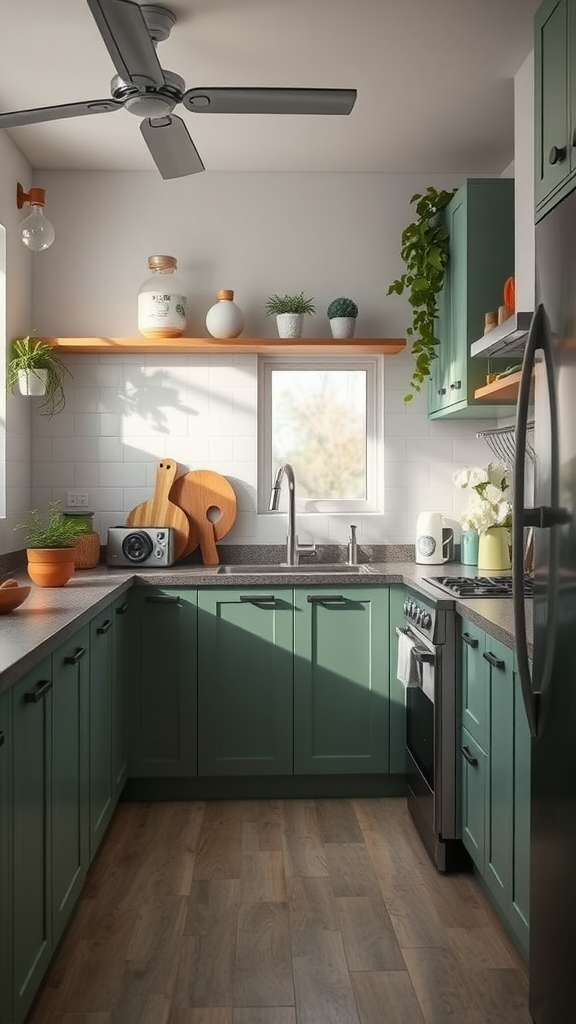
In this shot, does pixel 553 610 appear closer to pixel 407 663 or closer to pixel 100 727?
pixel 407 663

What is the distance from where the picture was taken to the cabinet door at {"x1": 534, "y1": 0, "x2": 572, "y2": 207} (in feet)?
6.74

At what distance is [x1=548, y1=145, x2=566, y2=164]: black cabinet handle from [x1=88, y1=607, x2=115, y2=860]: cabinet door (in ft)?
6.19

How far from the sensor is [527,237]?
10.9 ft

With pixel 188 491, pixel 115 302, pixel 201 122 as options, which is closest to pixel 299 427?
pixel 188 491

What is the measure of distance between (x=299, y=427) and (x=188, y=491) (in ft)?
1.99

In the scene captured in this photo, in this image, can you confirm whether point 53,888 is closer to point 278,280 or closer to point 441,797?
point 441,797

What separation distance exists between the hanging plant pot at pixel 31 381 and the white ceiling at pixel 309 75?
3.15 feet

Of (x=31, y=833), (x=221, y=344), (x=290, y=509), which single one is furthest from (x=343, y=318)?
(x=31, y=833)

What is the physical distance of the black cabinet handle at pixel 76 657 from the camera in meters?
2.60

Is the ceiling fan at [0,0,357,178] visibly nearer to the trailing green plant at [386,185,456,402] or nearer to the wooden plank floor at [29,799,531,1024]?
the trailing green plant at [386,185,456,402]

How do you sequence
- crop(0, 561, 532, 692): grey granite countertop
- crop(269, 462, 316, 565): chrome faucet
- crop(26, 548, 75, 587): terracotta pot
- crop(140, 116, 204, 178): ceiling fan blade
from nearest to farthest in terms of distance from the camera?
crop(0, 561, 532, 692): grey granite countertop < crop(140, 116, 204, 178): ceiling fan blade < crop(26, 548, 75, 587): terracotta pot < crop(269, 462, 316, 565): chrome faucet

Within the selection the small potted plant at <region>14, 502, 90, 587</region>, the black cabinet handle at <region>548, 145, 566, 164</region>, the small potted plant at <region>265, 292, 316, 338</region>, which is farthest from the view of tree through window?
the black cabinet handle at <region>548, 145, 566, 164</region>

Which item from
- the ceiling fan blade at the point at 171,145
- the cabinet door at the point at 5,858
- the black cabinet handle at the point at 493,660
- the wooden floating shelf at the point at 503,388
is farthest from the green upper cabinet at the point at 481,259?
the cabinet door at the point at 5,858

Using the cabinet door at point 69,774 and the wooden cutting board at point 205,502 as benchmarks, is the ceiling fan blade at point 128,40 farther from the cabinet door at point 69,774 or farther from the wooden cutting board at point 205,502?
the wooden cutting board at point 205,502
